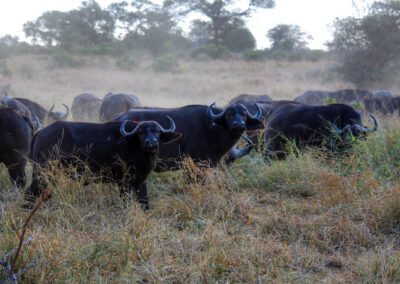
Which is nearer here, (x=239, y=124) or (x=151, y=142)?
(x=151, y=142)

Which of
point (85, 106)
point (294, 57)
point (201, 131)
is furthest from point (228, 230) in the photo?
point (294, 57)

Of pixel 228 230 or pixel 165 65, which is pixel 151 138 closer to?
pixel 228 230

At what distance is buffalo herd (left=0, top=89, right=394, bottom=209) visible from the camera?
15.4 ft

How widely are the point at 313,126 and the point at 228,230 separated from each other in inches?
148

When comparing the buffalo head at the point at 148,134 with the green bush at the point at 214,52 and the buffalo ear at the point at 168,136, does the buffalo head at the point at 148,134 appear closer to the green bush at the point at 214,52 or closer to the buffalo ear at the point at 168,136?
the buffalo ear at the point at 168,136

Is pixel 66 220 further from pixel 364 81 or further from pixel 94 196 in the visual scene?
pixel 364 81

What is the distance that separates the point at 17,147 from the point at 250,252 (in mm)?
3599

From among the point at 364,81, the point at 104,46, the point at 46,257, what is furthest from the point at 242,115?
the point at 104,46

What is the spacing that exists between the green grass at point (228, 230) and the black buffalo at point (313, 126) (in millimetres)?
1187

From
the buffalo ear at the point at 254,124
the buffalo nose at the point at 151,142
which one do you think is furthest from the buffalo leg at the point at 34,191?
the buffalo ear at the point at 254,124

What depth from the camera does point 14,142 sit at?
525cm

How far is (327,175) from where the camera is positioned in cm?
492

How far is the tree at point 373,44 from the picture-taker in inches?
945

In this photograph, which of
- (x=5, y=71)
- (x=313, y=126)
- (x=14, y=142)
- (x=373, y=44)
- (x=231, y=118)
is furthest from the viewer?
(x=5, y=71)
